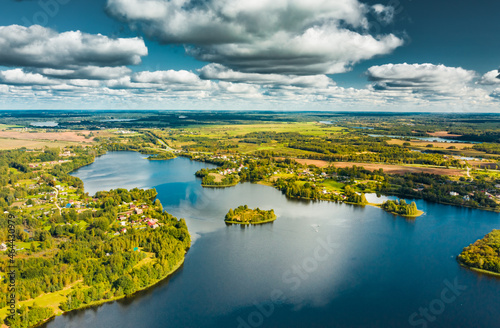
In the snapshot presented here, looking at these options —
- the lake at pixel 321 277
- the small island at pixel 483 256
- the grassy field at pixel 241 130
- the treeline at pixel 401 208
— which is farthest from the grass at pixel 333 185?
the grassy field at pixel 241 130

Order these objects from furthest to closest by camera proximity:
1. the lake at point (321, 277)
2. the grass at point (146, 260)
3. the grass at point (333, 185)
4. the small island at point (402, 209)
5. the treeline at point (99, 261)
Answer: the grass at point (333, 185) < the small island at point (402, 209) < the grass at point (146, 260) < the treeline at point (99, 261) < the lake at point (321, 277)

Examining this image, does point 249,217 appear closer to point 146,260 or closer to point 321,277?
point 321,277

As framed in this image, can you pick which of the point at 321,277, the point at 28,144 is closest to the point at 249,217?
the point at 321,277

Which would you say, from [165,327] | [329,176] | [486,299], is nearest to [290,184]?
[329,176]

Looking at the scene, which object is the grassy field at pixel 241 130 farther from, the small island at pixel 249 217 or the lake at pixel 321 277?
the lake at pixel 321 277

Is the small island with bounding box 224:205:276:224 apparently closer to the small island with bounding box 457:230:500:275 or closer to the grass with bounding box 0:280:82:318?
the grass with bounding box 0:280:82:318

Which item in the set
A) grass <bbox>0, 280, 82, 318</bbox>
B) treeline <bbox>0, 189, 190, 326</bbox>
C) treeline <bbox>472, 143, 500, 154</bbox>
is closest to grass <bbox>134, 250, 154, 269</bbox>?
treeline <bbox>0, 189, 190, 326</bbox>

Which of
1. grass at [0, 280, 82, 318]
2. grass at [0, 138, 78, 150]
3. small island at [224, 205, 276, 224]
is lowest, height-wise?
grass at [0, 280, 82, 318]
